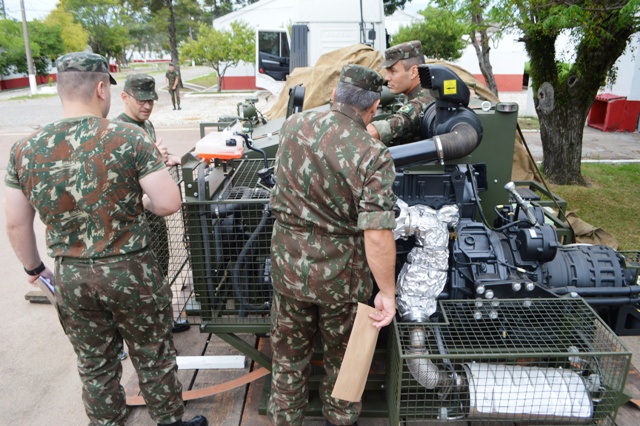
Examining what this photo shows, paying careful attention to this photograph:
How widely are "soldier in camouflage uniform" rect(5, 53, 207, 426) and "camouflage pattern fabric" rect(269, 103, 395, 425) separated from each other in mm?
514

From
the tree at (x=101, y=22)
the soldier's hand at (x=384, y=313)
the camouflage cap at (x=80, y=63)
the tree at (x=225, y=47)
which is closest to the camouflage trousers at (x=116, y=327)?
the camouflage cap at (x=80, y=63)

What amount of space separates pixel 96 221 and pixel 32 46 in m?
33.3

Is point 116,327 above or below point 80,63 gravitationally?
below

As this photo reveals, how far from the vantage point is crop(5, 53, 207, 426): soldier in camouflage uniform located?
2078mm

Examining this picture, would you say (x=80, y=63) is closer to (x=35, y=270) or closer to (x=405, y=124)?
(x=35, y=270)

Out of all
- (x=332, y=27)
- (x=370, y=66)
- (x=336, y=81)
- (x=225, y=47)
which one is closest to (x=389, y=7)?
(x=225, y=47)

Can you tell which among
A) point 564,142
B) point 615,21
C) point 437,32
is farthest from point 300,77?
point 437,32

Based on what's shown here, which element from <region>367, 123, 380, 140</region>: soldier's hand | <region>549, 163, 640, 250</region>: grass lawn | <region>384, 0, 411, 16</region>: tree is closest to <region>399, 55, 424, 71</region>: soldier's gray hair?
<region>367, 123, 380, 140</region>: soldier's hand

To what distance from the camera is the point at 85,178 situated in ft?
6.81

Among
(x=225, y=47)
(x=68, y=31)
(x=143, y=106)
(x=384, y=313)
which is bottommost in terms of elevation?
(x=384, y=313)

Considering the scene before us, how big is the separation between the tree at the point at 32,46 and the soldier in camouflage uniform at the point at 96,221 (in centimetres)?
3142

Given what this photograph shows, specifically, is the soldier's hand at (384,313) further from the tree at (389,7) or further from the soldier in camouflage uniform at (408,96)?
the tree at (389,7)

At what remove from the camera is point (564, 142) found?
700cm

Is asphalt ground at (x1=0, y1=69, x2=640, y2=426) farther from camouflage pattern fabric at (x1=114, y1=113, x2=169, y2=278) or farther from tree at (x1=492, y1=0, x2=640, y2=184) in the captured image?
tree at (x1=492, y1=0, x2=640, y2=184)
